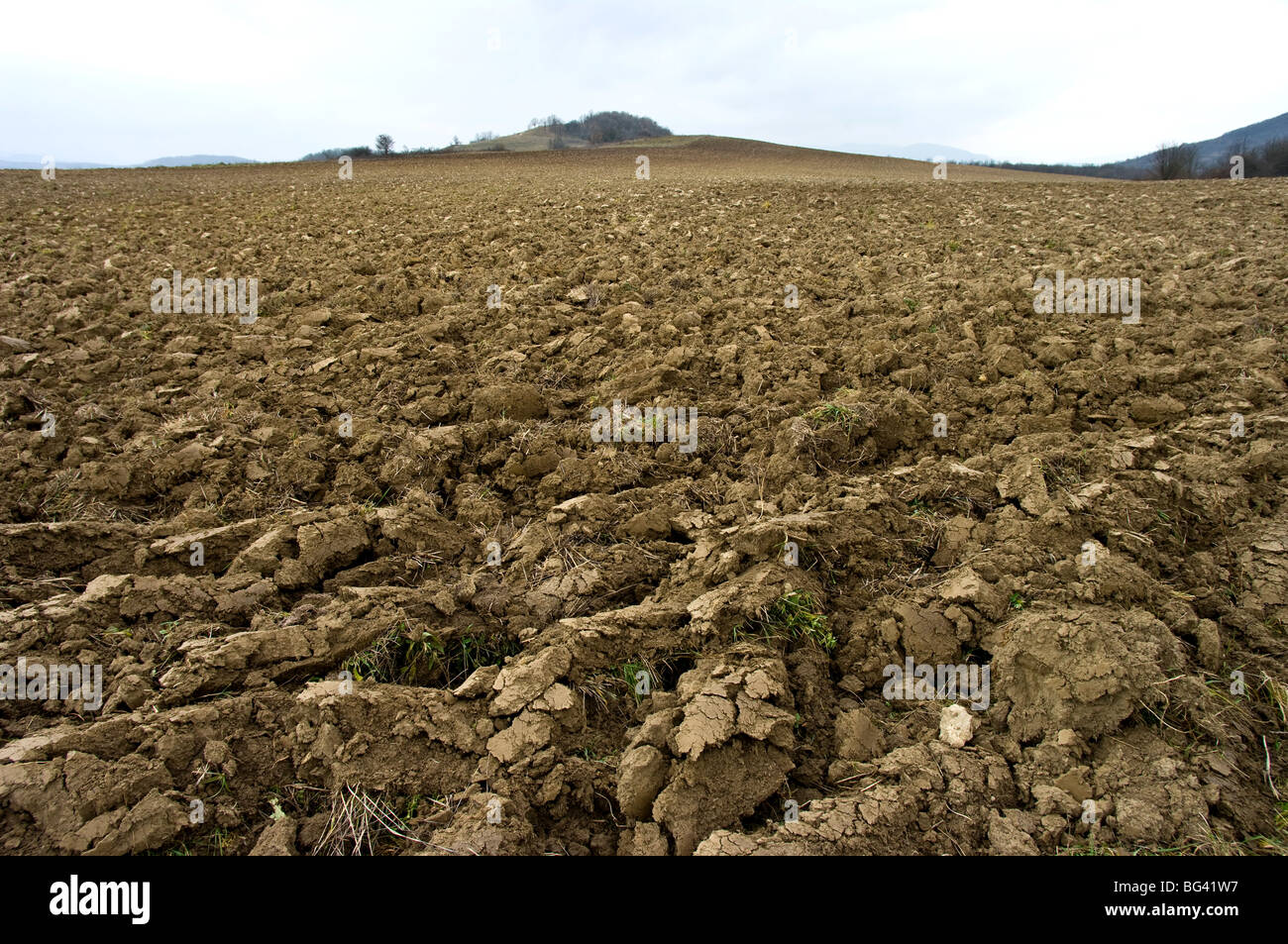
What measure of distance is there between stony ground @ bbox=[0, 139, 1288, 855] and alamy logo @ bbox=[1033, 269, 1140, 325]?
0.43 ft

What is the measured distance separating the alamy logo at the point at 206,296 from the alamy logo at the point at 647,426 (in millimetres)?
3608

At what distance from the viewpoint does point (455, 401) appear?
13.5ft

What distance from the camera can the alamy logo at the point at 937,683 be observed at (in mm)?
2186

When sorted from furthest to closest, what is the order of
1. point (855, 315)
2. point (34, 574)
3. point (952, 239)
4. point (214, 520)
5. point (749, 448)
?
point (952, 239)
point (855, 315)
point (749, 448)
point (214, 520)
point (34, 574)

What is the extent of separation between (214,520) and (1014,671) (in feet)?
11.6

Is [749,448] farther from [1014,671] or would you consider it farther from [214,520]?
[214,520]

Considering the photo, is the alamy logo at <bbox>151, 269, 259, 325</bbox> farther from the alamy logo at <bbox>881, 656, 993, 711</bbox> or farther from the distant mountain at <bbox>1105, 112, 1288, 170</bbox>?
the distant mountain at <bbox>1105, 112, 1288, 170</bbox>

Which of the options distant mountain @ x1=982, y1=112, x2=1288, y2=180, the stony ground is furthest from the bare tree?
the stony ground

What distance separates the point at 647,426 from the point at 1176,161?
32212mm
